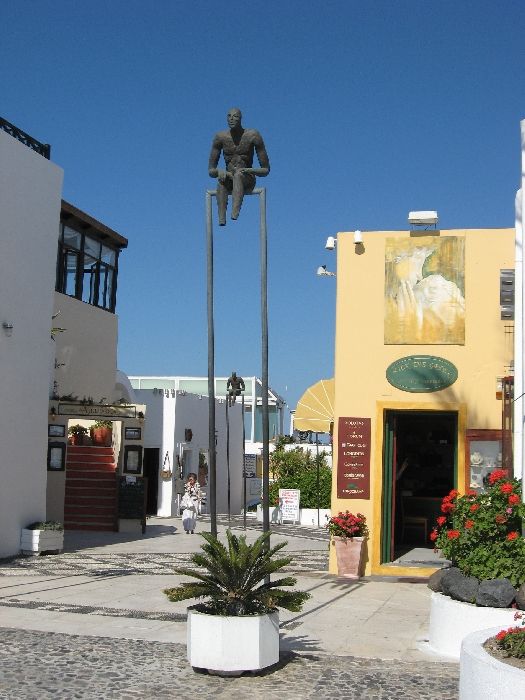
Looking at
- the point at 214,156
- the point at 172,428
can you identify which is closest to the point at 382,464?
the point at 214,156

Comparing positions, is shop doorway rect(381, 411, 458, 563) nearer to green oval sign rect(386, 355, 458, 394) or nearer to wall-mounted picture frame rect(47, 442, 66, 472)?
green oval sign rect(386, 355, 458, 394)

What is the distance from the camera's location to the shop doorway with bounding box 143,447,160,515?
2947 cm

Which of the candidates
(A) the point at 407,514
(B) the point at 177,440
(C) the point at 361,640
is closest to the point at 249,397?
(B) the point at 177,440

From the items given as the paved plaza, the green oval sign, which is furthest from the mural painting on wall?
the paved plaza

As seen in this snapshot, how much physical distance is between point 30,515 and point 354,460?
687cm

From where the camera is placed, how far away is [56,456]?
872 inches

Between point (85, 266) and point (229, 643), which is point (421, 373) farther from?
point (85, 266)

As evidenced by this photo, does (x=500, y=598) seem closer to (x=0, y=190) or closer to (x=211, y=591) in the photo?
(x=211, y=591)

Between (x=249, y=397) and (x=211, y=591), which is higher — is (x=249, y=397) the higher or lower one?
the higher one

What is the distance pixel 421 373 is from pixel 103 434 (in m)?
12.6

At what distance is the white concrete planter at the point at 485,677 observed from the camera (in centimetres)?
600

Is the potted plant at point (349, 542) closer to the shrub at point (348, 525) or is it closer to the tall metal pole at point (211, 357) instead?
the shrub at point (348, 525)

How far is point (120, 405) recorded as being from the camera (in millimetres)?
22781

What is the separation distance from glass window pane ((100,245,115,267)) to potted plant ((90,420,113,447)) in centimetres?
602
